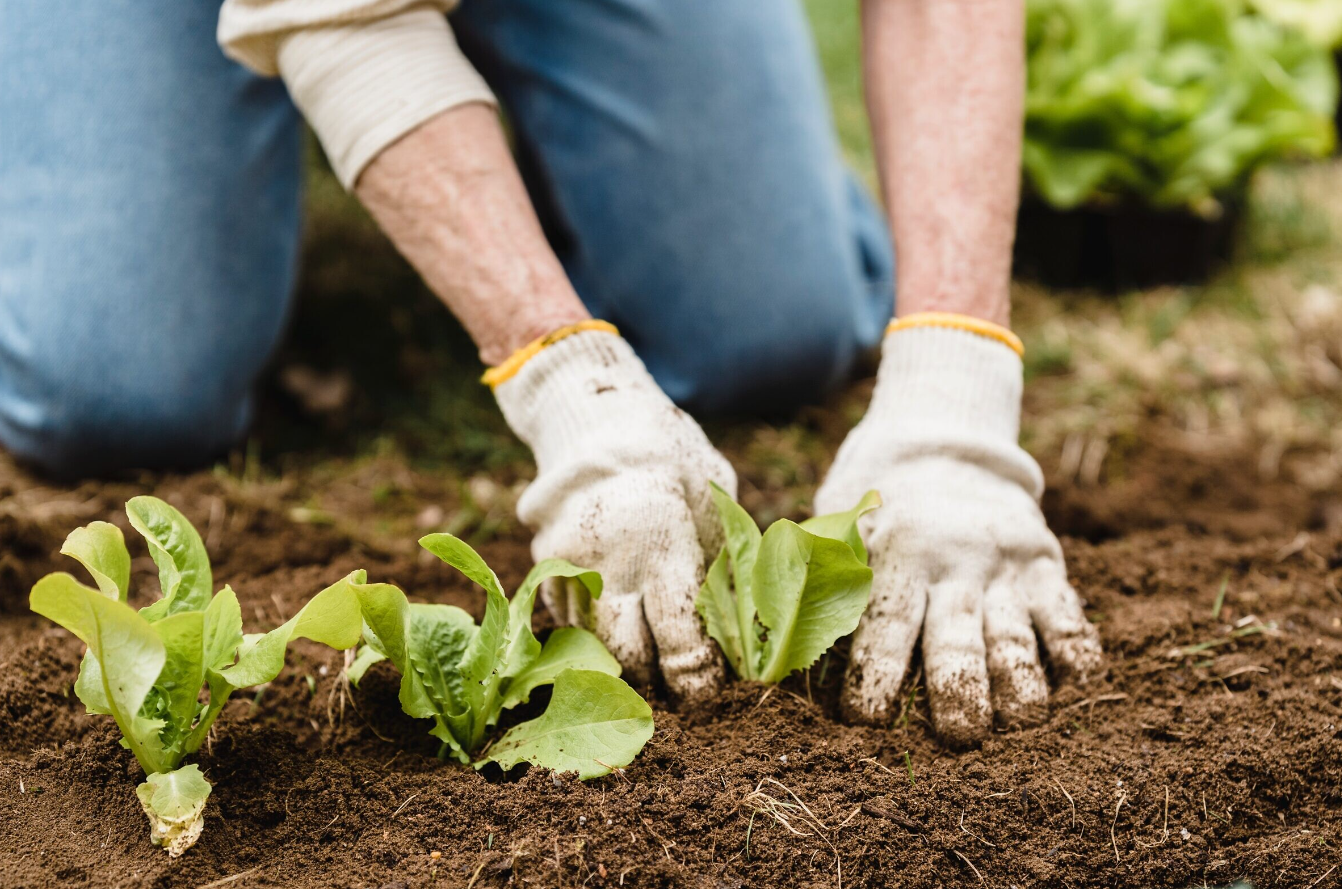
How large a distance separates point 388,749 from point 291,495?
2.86 ft

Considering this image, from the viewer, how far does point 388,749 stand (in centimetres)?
128

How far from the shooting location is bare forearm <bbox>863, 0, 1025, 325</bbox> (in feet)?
5.21

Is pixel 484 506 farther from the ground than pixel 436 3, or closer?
closer

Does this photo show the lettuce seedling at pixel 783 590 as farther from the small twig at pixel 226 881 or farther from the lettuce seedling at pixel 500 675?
the small twig at pixel 226 881

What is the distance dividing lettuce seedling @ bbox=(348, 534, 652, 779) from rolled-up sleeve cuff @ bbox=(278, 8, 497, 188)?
0.70m

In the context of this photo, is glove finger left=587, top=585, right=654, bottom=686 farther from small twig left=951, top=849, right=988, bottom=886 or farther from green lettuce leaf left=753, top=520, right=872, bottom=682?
small twig left=951, top=849, right=988, bottom=886

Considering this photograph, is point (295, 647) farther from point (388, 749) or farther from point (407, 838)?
point (407, 838)

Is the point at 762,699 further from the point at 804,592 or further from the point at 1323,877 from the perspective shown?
the point at 1323,877

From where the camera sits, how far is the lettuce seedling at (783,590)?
4.02 ft

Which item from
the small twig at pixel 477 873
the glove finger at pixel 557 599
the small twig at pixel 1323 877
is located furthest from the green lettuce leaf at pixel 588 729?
the small twig at pixel 1323 877

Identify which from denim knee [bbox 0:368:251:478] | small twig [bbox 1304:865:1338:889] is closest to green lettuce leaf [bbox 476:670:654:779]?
small twig [bbox 1304:865:1338:889]

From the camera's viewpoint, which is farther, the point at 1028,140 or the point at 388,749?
the point at 1028,140

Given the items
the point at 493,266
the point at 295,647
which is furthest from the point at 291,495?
the point at 493,266

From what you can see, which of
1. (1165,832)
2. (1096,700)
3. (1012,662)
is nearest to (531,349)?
(1012,662)
